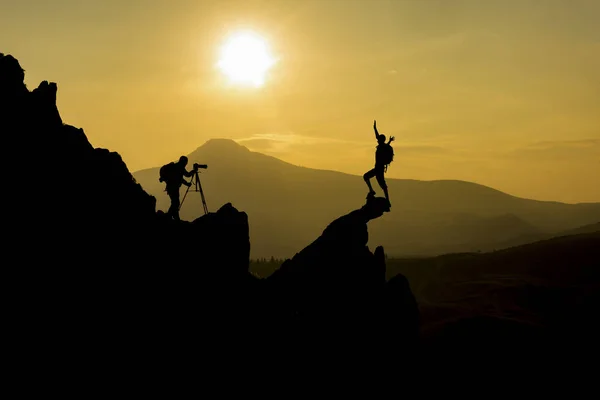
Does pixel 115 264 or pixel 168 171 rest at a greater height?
pixel 168 171

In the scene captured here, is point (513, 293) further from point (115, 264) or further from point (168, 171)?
point (115, 264)

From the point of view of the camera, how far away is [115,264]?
1498 centimetres

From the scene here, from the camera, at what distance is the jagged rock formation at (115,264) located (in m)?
13.6

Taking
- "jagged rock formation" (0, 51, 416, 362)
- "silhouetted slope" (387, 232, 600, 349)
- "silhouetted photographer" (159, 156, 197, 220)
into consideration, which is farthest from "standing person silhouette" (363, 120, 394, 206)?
"silhouetted slope" (387, 232, 600, 349)

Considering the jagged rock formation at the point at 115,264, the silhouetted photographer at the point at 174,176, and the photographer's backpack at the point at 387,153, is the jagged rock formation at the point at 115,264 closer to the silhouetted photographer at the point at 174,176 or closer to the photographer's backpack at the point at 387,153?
the silhouetted photographer at the point at 174,176

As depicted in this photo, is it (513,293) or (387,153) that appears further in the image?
(513,293)

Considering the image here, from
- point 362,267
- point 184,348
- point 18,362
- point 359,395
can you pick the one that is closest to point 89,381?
point 18,362

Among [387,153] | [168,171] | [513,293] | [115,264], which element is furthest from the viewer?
[513,293]

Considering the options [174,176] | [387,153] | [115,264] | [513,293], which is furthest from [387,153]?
[513,293]

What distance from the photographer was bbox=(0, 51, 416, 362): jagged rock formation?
13.6 metres

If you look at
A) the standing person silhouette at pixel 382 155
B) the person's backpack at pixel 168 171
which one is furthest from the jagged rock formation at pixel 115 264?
the standing person silhouette at pixel 382 155

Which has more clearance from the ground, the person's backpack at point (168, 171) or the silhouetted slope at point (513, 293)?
the person's backpack at point (168, 171)

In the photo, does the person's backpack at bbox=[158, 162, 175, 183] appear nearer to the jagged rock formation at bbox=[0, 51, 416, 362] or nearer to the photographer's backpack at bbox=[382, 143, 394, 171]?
the jagged rock formation at bbox=[0, 51, 416, 362]

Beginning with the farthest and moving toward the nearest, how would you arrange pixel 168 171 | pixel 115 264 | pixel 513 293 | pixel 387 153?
pixel 513 293
pixel 387 153
pixel 168 171
pixel 115 264
